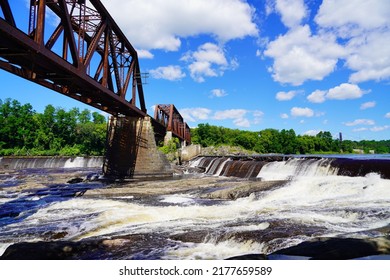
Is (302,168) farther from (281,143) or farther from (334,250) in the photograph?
(281,143)

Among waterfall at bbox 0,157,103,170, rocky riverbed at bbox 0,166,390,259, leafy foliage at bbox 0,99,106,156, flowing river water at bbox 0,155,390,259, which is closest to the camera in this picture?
rocky riverbed at bbox 0,166,390,259

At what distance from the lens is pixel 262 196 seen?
16797 mm

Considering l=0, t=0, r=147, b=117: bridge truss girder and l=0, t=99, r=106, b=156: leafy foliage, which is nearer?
l=0, t=0, r=147, b=117: bridge truss girder

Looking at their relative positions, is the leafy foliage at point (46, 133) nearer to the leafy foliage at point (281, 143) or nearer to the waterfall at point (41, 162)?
the waterfall at point (41, 162)

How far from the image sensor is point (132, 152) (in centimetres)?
3303

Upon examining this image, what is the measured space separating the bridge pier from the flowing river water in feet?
32.2

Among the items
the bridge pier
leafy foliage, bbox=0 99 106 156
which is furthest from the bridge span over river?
leafy foliage, bbox=0 99 106 156

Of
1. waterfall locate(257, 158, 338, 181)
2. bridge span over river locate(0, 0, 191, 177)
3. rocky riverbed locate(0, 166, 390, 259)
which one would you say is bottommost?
rocky riverbed locate(0, 166, 390, 259)

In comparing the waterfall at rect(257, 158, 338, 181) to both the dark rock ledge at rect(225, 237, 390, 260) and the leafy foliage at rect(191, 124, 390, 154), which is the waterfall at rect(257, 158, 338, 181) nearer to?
the dark rock ledge at rect(225, 237, 390, 260)

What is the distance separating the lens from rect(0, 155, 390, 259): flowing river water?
28.5 feet

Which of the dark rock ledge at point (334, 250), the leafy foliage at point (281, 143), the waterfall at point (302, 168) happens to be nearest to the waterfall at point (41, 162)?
the waterfall at point (302, 168)

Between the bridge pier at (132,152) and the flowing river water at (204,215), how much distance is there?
32.2 feet

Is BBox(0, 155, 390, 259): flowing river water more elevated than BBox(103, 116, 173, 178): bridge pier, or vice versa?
BBox(103, 116, 173, 178): bridge pier

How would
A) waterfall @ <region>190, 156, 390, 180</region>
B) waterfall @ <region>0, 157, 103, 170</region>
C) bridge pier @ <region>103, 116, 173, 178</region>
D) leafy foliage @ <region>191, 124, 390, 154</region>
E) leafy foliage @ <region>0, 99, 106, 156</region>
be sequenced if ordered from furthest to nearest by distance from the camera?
leafy foliage @ <region>191, 124, 390, 154</region>
leafy foliage @ <region>0, 99, 106, 156</region>
waterfall @ <region>0, 157, 103, 170</region>
bridge pier @ <region>103, 116, 173, 178</region>
waterfall @ <region>190, 156, 390, 180</region>
